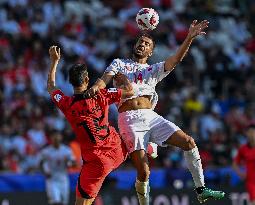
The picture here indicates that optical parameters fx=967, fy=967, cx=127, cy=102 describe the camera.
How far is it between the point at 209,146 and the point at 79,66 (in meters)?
11.5

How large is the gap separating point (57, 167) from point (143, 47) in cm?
685

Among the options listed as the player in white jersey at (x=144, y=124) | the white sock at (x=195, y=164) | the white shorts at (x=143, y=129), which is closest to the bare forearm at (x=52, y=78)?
the player in white jersey at (x=144, y=124)

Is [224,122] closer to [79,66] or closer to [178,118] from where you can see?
[178,118]

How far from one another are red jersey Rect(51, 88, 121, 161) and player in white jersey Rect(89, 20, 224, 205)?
2.45 ft

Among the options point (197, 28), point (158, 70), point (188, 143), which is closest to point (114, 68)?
point (158, 70)

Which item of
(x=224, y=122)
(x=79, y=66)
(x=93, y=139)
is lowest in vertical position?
(x=93, y=139)

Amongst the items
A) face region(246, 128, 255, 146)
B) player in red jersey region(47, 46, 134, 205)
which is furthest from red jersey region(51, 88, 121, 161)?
face region(246, 128, 255, 146)

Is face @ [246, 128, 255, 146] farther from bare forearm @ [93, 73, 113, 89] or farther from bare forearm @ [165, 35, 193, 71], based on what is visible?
bare forearm @ [93, 73, 113, 89]

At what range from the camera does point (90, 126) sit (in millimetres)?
12742

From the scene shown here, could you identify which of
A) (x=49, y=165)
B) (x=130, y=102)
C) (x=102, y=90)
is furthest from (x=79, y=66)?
(x=49, y=165)

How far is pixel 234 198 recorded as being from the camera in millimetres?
20750

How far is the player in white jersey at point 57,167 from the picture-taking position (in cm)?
1962

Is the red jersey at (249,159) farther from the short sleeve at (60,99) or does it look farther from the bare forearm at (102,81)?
the short sleeve at (60,99)

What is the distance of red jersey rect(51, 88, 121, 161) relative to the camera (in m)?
12.7
